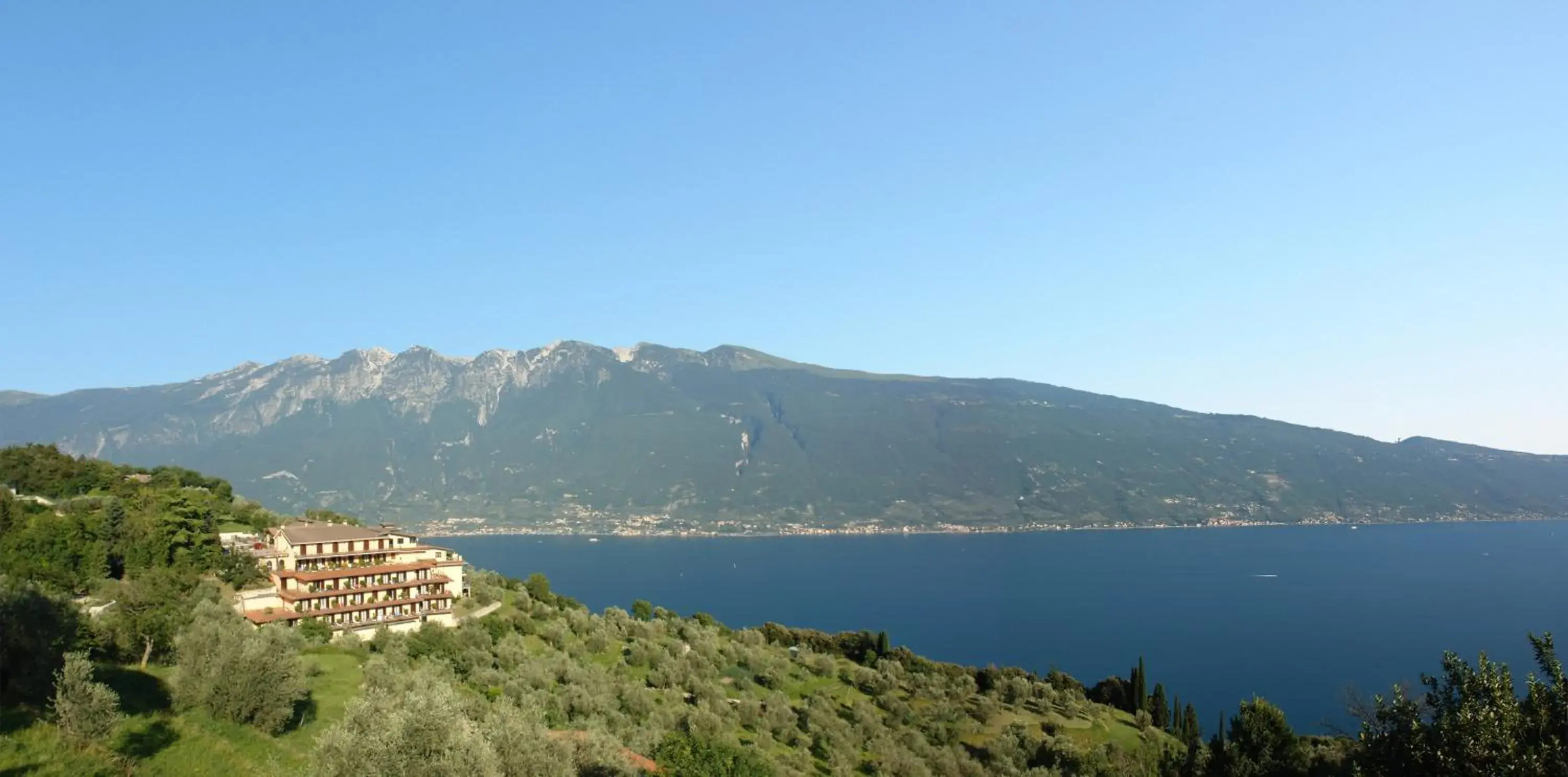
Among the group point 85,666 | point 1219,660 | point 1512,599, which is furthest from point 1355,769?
point 1512,599

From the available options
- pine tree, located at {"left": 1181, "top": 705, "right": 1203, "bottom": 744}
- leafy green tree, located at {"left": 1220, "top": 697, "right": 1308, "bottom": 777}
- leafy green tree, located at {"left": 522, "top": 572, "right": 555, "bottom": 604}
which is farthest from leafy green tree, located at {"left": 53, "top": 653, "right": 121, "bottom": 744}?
pine tree, located at {"left": 1181, "top": 705, "right": 1203, "bottom": 744}

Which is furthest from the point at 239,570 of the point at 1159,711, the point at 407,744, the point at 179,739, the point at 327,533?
the point at 1159,711

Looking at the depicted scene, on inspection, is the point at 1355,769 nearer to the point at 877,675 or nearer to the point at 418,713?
the point at 418,713

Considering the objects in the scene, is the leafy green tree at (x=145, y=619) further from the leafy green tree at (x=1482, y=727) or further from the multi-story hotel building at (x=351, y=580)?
the leafy green tree at (x=1482, y=727)

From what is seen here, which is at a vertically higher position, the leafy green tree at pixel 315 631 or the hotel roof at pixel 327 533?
the hotel roof at pixel 327 533

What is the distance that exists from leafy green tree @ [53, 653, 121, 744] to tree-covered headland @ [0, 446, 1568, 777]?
0.06 m

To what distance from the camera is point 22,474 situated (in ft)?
231

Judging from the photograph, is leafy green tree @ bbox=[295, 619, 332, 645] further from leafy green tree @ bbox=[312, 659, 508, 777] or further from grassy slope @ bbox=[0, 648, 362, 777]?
leafy green tree @ bbox=[312, 659, 508, 777]

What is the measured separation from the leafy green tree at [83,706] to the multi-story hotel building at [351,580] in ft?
96.0

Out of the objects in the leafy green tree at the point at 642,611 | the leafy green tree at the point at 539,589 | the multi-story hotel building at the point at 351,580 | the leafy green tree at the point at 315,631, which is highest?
the multi-story hotel building at the point at 351,580

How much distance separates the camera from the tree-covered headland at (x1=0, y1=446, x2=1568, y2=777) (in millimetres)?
22578

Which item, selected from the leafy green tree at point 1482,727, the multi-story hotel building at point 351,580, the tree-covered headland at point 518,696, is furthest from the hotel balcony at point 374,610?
the leafy green tree at point 1482,727

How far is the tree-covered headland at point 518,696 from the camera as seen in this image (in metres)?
22.6

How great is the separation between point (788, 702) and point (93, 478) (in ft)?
209
